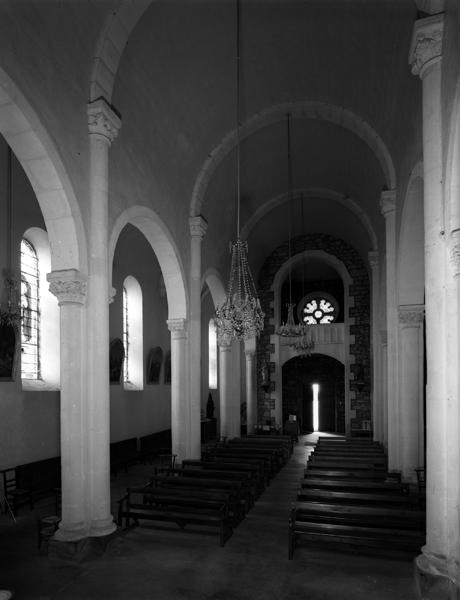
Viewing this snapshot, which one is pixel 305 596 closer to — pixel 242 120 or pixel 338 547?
pixel 338 547

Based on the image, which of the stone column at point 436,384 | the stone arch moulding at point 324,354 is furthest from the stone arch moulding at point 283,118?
the stone arch moulding at point 324,354

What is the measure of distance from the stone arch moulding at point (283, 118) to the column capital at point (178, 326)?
9.82 ft

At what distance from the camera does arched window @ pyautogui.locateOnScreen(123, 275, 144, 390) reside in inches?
713

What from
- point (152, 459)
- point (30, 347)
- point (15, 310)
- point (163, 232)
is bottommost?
point (152, 459)

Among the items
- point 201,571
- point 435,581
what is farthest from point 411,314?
point 201,571

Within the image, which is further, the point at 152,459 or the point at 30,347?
the point at 152,459

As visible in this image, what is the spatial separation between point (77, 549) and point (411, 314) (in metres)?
8.20

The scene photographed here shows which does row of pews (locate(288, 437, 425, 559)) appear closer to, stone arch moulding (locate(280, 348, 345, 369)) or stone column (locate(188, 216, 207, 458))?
stone column (locate(188, 216, 207, 458))

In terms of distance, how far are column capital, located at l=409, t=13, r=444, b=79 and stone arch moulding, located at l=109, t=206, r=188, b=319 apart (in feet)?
19.7

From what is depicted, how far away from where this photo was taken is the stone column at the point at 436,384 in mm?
6082

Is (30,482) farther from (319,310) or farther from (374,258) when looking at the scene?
(319,310)

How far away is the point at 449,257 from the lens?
6.23 meters

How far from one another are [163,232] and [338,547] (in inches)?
312

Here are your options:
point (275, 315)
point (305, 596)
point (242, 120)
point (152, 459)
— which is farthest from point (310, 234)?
point (305, 596)
